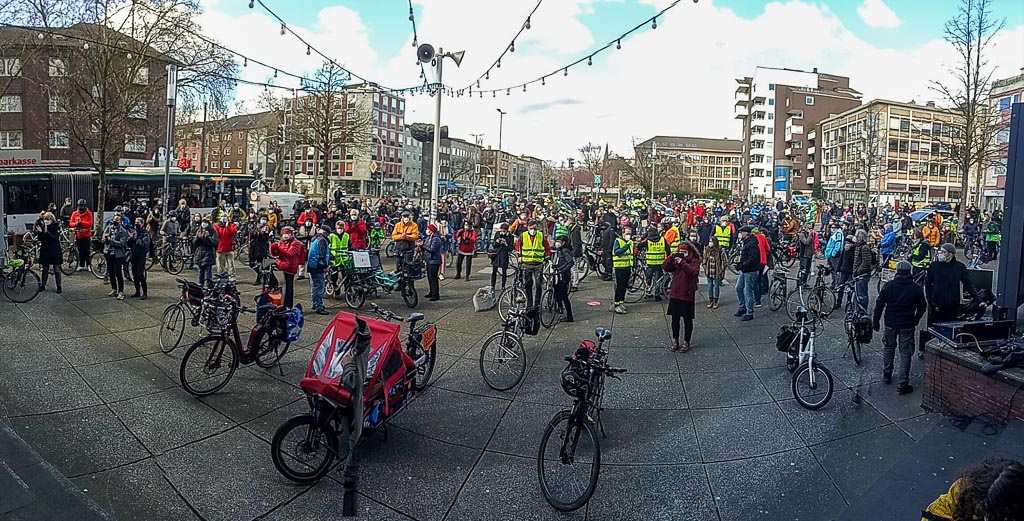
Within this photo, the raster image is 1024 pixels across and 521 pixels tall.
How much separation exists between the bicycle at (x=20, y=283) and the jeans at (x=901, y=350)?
14.5 m

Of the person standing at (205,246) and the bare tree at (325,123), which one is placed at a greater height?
the bare tree at (325,123)

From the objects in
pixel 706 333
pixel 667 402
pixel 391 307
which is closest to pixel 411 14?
pixel 391 307

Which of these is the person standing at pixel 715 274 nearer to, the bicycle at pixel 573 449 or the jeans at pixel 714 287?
the jeans at pixel 714 287

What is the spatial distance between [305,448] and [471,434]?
5.61 feet

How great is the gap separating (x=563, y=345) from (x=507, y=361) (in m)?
2.24

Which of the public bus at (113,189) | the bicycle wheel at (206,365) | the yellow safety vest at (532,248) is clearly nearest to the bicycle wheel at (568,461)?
the bicycle wheel at (206,365)

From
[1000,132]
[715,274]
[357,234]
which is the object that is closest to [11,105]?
[357,234]

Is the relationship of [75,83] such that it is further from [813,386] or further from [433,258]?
[813,386]

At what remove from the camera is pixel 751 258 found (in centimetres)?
1186

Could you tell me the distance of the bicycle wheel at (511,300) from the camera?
10948mm

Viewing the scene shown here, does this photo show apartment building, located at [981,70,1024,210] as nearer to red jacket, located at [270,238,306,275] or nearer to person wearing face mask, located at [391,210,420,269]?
person wearing face mask, located at [391,210,420,269]

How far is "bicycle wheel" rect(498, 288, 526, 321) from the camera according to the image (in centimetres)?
1095

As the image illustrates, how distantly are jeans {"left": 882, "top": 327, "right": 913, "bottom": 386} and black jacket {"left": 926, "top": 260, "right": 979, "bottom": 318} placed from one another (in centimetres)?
159

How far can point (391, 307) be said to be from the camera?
12695 mm
